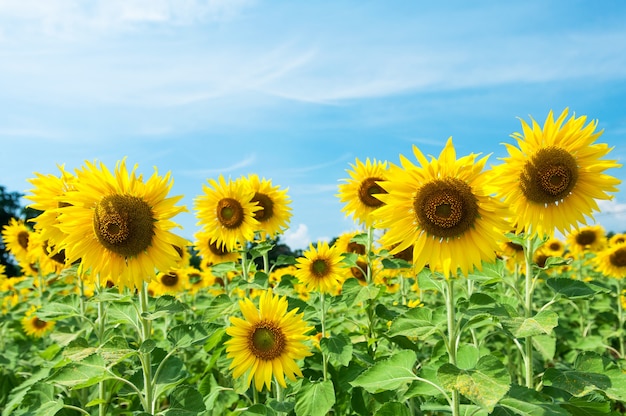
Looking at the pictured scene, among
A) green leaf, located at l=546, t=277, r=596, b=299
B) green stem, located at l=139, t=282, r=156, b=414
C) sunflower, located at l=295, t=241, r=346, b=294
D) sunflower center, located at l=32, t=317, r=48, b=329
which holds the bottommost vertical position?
green stem, located at l=139, t=282, r=156, b=414

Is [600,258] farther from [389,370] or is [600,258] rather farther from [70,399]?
[70,399]

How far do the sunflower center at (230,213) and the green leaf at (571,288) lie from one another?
3.21 meters

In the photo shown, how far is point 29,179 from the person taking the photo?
4.66 meters

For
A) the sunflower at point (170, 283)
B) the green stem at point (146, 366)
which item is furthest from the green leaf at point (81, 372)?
the sunflower at point (170, 283)

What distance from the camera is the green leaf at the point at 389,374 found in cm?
336

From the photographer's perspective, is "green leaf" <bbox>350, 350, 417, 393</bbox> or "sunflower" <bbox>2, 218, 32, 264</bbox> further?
"sunflower" <bbox>2, 218, 32, 264</bbox>

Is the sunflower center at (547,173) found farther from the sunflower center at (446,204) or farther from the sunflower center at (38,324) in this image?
the sunflower center at (38,324)

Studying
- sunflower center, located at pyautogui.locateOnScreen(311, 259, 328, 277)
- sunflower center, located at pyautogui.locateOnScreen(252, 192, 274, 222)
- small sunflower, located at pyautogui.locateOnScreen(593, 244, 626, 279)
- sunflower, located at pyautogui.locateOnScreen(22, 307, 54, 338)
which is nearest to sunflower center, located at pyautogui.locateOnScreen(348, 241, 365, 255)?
sunflower center, located at pyautogui.locateOnScreen(311, 259, 328, 277)

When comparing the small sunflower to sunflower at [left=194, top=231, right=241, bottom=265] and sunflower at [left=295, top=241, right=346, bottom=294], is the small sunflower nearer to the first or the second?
sunflower at [left=295, top=241, right=346, bottom=294]

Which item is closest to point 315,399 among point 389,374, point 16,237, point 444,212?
point 389,374

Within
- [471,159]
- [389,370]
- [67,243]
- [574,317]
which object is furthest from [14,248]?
[574,317]

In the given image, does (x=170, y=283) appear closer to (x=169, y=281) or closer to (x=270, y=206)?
(x=169, y=281)

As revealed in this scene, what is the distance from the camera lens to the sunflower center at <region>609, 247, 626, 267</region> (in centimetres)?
858

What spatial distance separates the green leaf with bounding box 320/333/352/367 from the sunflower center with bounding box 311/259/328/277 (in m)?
1.56
